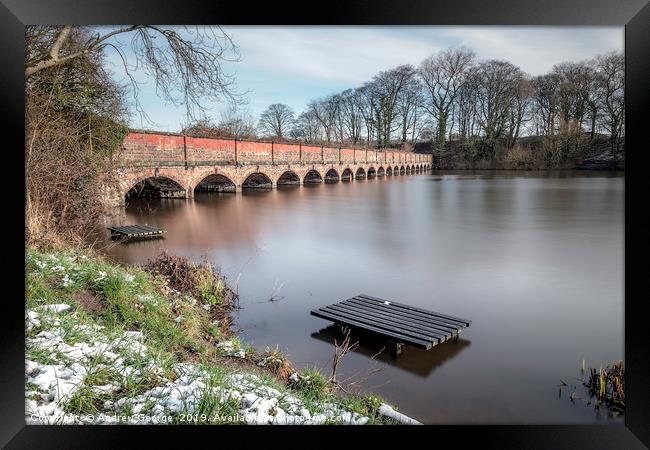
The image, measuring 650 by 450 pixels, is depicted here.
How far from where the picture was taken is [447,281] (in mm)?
7004

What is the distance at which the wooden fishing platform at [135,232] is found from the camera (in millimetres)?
9789

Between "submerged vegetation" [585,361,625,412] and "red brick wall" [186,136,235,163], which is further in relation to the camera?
"red brick wall" [186,136,235,163]

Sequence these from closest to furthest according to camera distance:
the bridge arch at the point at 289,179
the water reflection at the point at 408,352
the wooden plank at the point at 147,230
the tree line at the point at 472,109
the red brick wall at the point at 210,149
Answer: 1. the water reflection at the point at 408,352
2. the wooden plank at the point at 147,230
3. the tree line at the point at 472,109
4. the red brick wall at the point at 210,149
5. the bridge arch at the point at 289,179

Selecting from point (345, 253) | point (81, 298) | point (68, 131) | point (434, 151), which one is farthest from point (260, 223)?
point (434, 151)

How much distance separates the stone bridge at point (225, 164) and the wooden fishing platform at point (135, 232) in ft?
2.58

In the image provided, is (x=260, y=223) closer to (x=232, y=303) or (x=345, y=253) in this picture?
(x=345, y=253)

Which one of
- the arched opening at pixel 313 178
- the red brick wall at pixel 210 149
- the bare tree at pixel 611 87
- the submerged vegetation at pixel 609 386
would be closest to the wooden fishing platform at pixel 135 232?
the red brick wall at pixel 210 149

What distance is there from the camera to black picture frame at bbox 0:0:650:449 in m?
2.71

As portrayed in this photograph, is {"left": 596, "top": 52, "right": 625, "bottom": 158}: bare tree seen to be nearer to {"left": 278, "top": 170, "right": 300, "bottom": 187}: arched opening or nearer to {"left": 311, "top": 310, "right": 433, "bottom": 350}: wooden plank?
{"left": 311, "top": 310, "right": 433, "bottom": 350}: wooden plank

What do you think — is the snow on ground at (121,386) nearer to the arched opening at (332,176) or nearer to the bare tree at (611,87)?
the bare tree at (611,87)

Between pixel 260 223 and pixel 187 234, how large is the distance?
2386 millimetres

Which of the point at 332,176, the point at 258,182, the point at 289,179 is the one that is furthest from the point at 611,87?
the point at 332,176

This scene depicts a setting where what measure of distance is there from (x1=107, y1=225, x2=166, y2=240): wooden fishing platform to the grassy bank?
489 centimetres

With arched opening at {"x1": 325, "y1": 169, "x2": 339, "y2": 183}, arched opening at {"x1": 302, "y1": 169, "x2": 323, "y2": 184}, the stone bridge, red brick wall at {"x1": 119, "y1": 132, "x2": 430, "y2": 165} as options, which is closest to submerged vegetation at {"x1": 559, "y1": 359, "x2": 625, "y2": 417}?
the stone bridge
